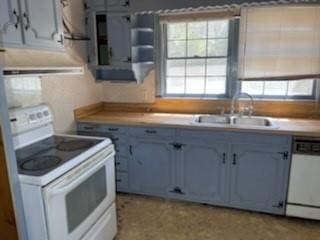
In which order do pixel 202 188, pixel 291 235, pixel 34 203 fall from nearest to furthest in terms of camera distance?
pixel 34 203
pixel 291 235
pixel 202 188

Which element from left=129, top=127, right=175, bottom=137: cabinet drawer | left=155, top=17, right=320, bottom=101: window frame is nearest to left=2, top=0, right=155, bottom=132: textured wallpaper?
left=155, top=17, right=320, bottom=101: window frame

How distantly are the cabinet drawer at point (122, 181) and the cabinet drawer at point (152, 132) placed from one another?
0.50m

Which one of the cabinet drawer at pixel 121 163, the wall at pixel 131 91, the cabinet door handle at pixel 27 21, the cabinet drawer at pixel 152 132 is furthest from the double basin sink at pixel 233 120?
the cabinet door handle at pixel 27 21

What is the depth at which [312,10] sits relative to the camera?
2539 millimetres

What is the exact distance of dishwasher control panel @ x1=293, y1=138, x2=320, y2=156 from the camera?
2205 millimetres

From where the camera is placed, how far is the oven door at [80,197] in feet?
4.70

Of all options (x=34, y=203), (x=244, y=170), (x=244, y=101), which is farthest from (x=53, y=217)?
(x=244, y=101)

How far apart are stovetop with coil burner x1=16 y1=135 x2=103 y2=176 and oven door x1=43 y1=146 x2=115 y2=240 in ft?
0.34

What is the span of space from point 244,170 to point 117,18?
76.7 inches

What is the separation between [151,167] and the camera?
2.73m

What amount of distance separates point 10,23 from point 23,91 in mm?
660

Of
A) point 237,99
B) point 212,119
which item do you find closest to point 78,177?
point 212,119

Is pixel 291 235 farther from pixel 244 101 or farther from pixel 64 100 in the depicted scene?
pixel 64 100

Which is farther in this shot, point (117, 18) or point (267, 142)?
point (117, 18)
